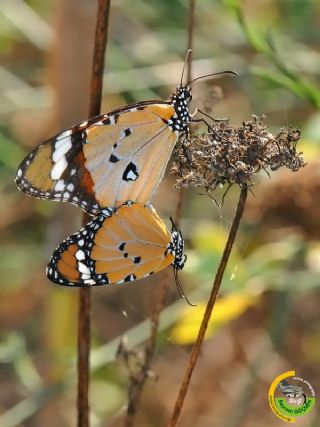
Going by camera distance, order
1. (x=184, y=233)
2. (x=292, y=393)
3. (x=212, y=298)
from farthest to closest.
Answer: (x=184, y=233)
(x=292, y=393)
(x=212, y=298)

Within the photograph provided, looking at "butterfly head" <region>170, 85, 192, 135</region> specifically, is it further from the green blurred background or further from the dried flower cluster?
the green blurred background

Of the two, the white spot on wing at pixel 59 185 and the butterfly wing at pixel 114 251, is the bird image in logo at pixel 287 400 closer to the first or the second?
the butterfly wing at pixel 114 251

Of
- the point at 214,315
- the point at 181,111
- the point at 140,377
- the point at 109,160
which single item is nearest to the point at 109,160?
the point at 109,160

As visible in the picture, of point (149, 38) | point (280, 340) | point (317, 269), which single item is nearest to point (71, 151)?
point (317, 269)

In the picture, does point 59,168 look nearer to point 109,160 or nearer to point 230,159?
point 109,160

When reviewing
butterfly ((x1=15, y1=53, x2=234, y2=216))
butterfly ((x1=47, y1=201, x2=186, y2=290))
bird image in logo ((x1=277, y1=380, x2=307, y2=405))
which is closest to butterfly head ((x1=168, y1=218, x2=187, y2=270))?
butterfly ((x1=47, y1=201, x2=186, y2=290))

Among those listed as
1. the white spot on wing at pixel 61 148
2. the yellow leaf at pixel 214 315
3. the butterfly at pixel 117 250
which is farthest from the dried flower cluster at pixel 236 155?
the yellow leaf at pixel 214 315
